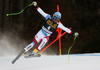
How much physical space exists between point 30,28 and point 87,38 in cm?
199

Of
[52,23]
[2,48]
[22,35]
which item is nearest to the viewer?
[52,23]

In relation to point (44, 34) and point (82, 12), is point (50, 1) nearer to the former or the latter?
point (82, 12)

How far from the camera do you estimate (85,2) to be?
5156mm

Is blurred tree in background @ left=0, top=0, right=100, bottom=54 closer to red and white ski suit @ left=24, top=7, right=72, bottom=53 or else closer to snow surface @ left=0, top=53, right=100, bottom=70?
red and white ski suit @ left=24, top=7, right=72, bottom=53

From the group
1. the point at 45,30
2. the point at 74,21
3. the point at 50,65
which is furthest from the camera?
the point at 74,21

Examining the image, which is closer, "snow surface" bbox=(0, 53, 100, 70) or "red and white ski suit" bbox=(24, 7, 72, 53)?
"snow surface" bbox=(0, 53, 100, 70)

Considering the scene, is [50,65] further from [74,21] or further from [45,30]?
[74,21]

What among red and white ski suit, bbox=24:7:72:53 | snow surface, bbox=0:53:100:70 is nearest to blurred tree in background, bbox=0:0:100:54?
red and white ski suit, bbox=24:7:72:53

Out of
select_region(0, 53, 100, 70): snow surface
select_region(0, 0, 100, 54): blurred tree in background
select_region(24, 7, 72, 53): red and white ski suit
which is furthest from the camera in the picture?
select_region(0, 0, 100, 54): blurred tree in background

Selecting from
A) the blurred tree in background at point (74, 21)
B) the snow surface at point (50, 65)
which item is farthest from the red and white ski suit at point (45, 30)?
the blurred tree in background at point (74, 21)

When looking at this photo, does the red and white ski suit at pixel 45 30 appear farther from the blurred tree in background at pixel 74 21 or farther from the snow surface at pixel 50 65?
the blurred tree in background at pixel 74 21

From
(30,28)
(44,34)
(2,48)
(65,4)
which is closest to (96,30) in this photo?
(65,4)

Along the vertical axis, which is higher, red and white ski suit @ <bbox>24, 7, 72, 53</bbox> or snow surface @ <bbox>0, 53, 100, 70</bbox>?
red and white ski suit @ <bbox>24, 7, 72, 53</bbox>

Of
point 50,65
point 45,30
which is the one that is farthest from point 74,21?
point 50,65
